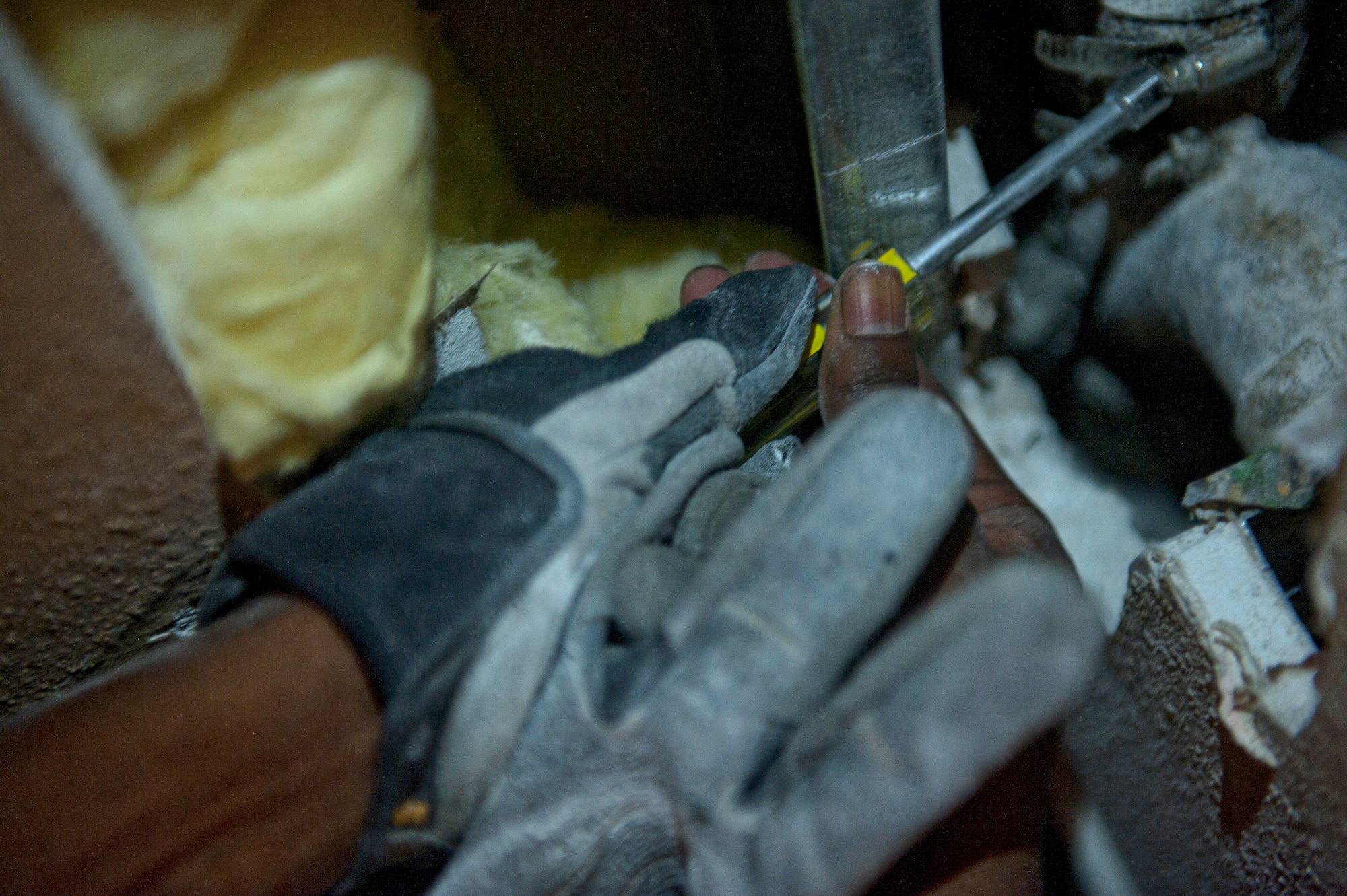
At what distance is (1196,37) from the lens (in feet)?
3.21

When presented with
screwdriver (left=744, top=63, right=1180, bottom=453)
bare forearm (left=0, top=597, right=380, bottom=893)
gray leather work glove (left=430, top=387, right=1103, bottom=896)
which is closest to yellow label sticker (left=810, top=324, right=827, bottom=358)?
screwdriver (left=744, top=63, right=1180, bottom=453)

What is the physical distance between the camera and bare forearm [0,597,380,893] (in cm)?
54

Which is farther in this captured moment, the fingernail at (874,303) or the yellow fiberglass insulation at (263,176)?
the fingernail at (874,303)

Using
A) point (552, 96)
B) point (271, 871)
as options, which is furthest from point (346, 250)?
point (552, 96)

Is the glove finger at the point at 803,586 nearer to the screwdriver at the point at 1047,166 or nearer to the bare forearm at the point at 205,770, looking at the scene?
the bare forearm at the point at 205,770

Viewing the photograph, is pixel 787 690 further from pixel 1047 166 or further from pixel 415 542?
pixel 1047 166

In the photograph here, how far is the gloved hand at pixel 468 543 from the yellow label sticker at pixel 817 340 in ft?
0.75

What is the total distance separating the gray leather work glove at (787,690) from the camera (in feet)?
1.48

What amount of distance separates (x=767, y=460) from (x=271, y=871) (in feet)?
2.04

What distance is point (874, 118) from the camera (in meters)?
1.00

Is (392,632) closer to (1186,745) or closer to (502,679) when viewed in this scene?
(502,679)

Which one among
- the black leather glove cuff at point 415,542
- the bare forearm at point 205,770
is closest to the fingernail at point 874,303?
the black leather glove cuff at point 415,542

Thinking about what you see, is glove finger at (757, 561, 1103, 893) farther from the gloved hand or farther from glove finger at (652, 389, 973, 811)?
the gloved hand

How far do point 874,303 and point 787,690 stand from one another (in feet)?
1.50
